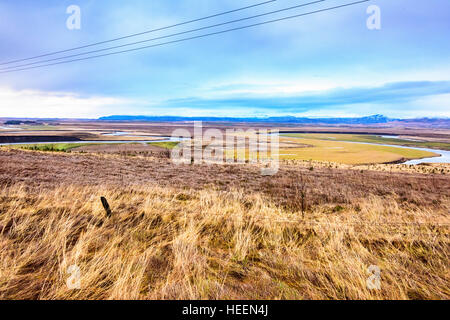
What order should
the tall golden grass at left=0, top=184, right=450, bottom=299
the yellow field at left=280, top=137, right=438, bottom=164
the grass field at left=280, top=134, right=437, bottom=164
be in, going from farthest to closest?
the grass field at left=280, top=134, right=437, bottom=164, the yellow field at left=280, top=137, right=438, bottom=164, the tall golden grass at left=0, top=184, right=450, bottom=299

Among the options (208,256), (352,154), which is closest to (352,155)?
(352,154)

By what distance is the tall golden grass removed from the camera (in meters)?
2.75

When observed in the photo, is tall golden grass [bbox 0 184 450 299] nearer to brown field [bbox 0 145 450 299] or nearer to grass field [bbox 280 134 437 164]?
brown field [bbox 0 145 450 299]

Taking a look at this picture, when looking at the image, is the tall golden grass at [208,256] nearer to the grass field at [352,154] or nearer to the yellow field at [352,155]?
the yellow field at [352,155]

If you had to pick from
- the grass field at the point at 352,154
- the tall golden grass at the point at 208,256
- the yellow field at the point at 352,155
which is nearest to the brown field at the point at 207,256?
the tall golden grass at the point at 208,256

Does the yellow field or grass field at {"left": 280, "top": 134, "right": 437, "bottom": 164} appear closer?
the yellow field

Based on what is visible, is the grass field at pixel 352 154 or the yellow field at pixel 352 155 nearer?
the yellow field at pixel 352 155

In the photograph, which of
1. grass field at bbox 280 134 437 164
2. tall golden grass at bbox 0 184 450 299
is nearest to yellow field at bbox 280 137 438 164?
grass field at bbox 280 134 437 164

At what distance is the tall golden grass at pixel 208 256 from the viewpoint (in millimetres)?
2750

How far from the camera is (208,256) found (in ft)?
11.9

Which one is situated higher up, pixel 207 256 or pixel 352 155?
pixel 207 256

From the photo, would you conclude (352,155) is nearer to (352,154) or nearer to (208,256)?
(352,154)

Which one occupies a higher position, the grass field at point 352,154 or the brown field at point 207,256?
the brown field at point 207,256

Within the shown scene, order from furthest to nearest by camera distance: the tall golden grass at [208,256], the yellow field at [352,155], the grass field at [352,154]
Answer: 1. the grass field at [352,154]
2. the yellow field at [352,155]
3. the tall golden grass at [208,256]
